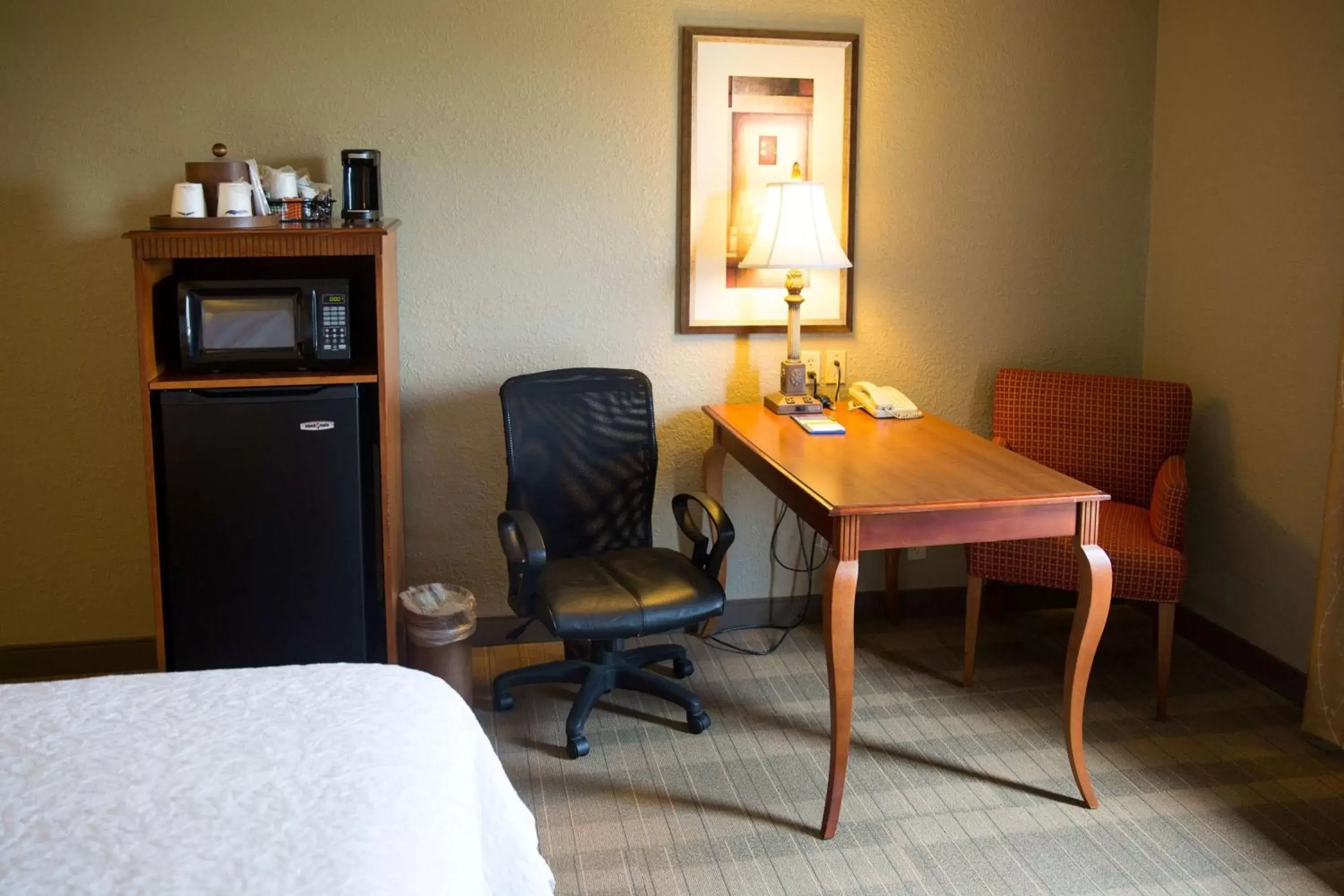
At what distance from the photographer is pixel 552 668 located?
3.44 m

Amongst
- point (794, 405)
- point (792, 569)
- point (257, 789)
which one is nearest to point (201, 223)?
point (794, 405)

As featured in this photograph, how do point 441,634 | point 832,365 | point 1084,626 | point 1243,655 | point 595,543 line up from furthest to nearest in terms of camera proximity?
1. point 832,365
2. point 1243,655
3. point 595,543
4. point 441,634
5. point 1084,626

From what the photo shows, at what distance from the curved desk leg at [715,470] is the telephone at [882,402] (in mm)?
427

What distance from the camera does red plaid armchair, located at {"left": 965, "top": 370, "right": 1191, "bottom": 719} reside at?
338cm

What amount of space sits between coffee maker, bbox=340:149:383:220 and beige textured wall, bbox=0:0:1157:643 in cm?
22

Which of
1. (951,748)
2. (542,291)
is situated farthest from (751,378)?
(951,748)

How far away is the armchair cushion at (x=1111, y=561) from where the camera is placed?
3.37 m

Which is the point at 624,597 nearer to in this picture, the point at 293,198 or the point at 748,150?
the point at 293,198

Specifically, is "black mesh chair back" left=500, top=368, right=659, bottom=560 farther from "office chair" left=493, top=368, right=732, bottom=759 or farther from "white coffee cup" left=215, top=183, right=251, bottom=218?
"white coffee cup" left=215, top=183, right=251, bottom=218

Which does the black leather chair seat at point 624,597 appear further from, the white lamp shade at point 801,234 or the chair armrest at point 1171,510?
the chair armrest at point 1171,510

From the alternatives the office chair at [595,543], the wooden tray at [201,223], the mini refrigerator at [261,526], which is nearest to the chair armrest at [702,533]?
the office chair at [595,543]

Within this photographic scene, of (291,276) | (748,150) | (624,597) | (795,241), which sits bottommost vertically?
(624,597)

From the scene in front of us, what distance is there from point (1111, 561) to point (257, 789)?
8.28 feet

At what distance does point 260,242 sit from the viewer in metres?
3.05
